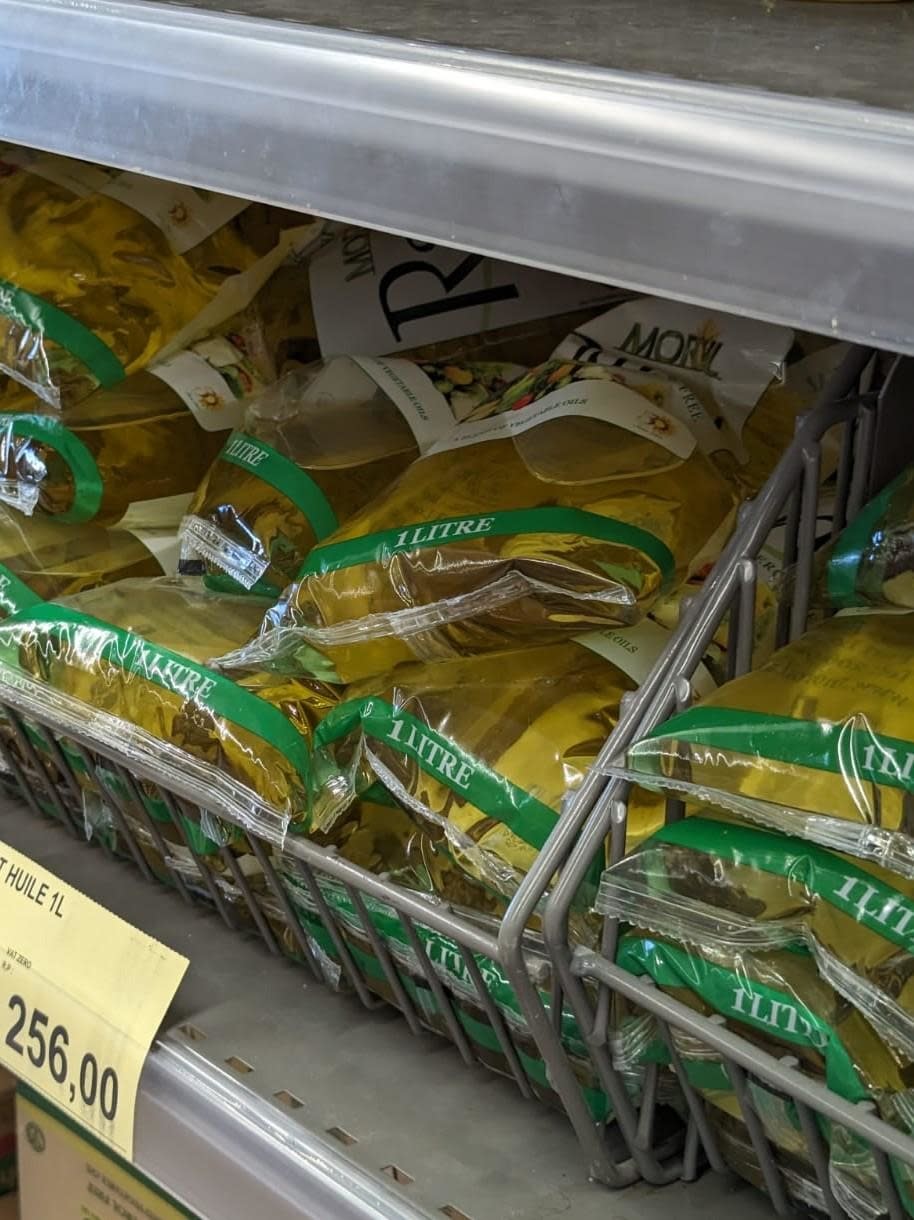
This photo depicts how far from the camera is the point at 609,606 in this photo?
67 centimetres

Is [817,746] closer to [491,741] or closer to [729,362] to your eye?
[491,741]

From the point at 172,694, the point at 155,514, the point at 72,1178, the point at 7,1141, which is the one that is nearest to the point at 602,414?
the point at 172,694

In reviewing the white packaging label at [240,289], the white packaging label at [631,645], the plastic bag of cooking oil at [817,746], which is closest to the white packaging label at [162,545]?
the white packaging label at [240,289]

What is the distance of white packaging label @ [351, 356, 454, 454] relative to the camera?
851mm

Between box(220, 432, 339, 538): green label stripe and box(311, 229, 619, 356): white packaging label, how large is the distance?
132 mm

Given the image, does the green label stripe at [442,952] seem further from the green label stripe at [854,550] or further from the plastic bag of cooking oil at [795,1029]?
the green label stripe at [854,550]

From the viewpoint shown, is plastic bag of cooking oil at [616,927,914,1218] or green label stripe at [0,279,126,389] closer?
plastic bag of cooking oil at [616,927,914,1218]

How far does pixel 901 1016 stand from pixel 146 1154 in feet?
1.29

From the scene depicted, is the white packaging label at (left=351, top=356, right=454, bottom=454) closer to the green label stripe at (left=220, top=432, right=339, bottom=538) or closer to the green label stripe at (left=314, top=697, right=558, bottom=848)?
the green label stripe at (left=220, top=432, right=339, bottom=538)

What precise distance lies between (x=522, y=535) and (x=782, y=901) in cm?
23

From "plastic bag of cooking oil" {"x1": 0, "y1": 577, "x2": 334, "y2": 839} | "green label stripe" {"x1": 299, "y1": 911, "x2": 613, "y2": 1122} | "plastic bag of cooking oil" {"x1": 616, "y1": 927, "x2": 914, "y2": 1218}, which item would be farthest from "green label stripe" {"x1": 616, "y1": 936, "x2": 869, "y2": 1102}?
"plastic bag of cooking oil" {"x1": 0, "y1": 577, "x2": 334, "y2": 839}

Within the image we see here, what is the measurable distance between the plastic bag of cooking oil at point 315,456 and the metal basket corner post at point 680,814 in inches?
10.2

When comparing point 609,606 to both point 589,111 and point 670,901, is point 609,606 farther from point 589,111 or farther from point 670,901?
point 589,111

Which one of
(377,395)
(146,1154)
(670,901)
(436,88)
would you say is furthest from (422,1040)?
(436,88)
